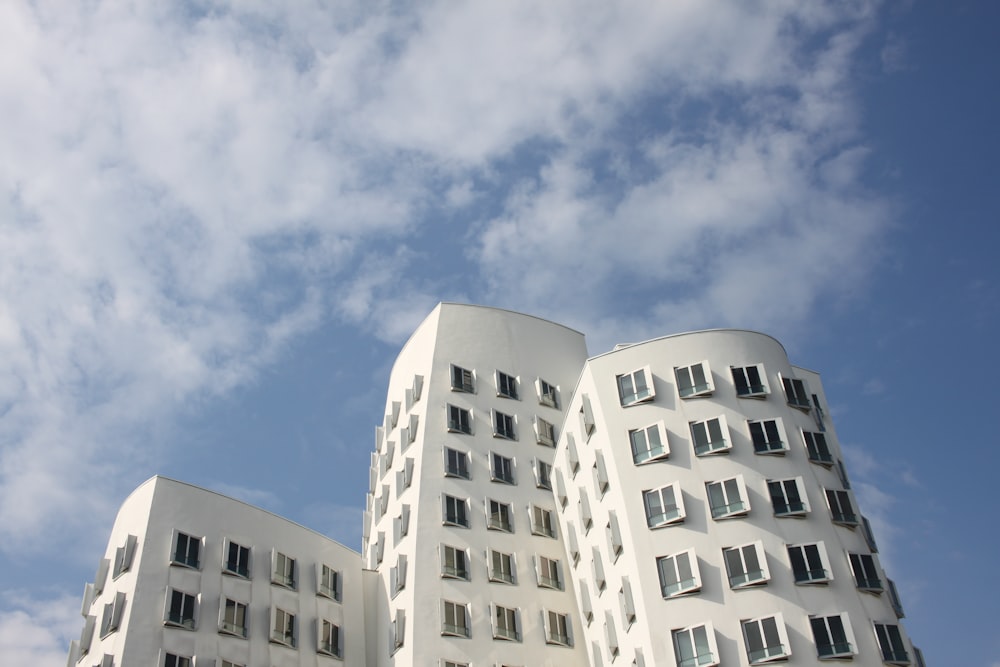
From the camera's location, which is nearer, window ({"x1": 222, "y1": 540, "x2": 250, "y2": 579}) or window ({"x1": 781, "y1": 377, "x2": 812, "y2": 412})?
window ({"x1": 781, "y1": 377, "x2": 812, "y2": 412})

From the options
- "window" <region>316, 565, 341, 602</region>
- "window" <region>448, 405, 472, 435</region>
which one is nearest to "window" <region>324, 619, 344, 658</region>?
"window" <region>316, 565, 341, 602</region>

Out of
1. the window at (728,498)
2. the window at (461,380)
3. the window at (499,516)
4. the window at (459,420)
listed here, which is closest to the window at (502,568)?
the window at (499,516)

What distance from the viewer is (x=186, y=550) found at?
5053cm

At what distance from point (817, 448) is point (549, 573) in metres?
16.7

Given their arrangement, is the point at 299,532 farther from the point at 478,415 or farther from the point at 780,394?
the point at 780,394

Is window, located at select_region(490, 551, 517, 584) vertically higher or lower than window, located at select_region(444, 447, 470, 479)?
lower

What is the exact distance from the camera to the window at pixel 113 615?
155 feet

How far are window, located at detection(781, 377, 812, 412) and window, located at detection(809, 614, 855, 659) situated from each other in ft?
38.4

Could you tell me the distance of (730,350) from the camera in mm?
50781

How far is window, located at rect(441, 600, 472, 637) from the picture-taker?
51.3 m

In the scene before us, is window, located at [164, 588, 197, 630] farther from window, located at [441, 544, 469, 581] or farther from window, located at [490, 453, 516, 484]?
window, located at [490, 453, 516, 484]

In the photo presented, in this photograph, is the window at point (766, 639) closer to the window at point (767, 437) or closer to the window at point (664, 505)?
the window at point (664, 505)

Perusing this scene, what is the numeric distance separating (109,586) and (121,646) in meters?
4.53

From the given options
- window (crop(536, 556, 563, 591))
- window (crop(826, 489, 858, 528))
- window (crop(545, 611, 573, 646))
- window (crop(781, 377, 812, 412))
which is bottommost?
window (crop(545, 611, 573, 646))
